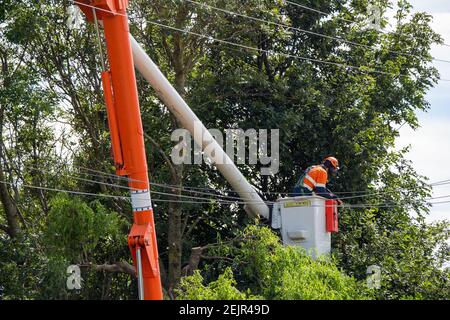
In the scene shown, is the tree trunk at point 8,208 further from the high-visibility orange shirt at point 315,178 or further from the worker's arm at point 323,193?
the worker's arm at point 323,193

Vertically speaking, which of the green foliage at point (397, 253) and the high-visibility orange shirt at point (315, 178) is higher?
the high-visibility orange shirt at point (315, 178)

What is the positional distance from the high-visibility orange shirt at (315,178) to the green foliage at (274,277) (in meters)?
1.46

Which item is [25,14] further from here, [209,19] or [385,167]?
[385,167]

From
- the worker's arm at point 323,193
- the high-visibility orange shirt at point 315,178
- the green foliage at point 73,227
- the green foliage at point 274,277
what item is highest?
the high-visibility orange shirt at point 315,178

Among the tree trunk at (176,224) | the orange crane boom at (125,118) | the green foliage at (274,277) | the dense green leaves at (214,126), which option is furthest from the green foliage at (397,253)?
the orange crane boom at (125,118)

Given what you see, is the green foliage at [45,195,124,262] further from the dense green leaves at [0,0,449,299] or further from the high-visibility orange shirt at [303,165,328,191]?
the high-visibility orange shirt at [303,165,328,191]

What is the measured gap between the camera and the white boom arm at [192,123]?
19578mm

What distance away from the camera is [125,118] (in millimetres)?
16797

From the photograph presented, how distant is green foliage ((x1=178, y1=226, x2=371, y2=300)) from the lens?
16625 millimetres

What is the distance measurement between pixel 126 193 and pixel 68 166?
1.73 m

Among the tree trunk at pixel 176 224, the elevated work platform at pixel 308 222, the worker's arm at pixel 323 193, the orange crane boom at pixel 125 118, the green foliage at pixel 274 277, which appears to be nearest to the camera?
the green foliage at pixel 274 277

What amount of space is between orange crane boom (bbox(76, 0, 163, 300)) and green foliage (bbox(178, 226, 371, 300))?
1031 mm

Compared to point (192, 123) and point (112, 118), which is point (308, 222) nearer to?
point (192, 123)

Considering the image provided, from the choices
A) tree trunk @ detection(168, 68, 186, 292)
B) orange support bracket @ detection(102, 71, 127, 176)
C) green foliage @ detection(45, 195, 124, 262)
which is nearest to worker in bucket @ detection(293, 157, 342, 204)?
tree trunk @ detection(168, 68, 186, 292)
